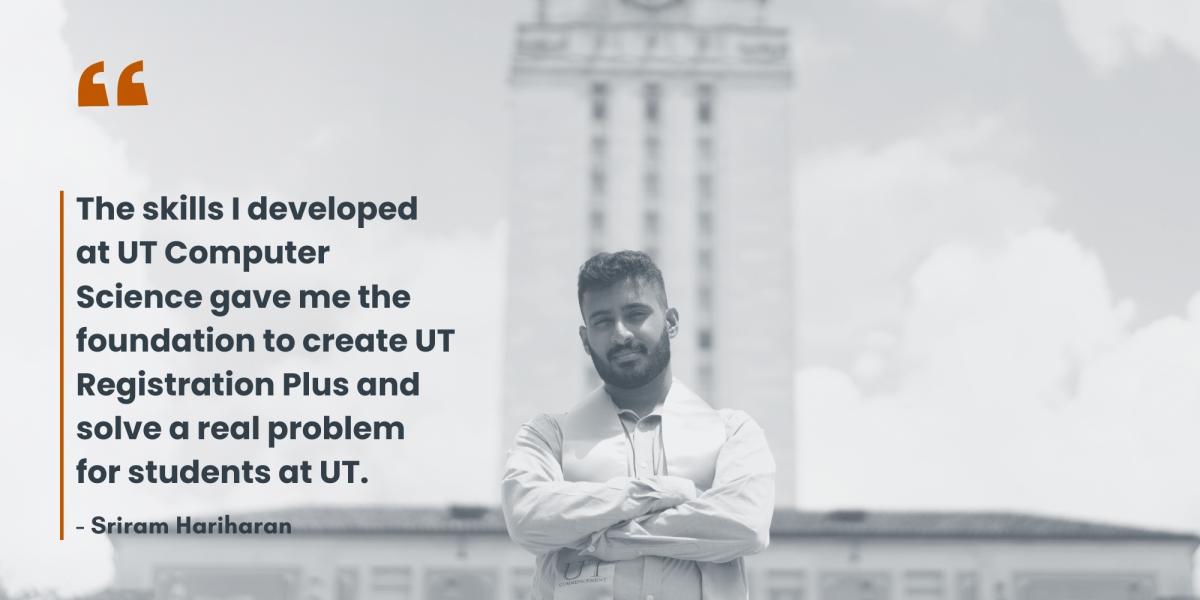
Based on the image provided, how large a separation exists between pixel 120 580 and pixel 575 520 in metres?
51.5

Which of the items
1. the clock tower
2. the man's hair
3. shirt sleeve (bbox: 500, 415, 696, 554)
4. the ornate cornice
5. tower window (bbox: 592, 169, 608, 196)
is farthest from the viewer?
the ornate cornice

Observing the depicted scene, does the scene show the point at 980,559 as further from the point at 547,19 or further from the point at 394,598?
the point at 547,19

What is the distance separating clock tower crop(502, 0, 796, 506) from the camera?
6888cm

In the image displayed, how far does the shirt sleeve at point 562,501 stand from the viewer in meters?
5.83

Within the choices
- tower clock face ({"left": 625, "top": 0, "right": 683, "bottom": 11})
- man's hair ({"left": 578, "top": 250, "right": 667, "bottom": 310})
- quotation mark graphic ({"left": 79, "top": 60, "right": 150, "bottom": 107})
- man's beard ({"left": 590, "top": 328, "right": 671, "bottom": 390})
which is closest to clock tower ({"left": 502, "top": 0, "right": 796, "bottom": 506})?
tower clock face ({"left": 625, "top": 0, "right": 683, "bottom": 11})

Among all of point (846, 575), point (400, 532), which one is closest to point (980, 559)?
point (846, 575)

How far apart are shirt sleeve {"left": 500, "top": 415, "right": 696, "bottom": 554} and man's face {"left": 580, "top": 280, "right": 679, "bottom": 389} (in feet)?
1.35

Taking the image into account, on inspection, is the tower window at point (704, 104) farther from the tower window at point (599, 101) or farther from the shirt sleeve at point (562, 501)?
the shirt sleeve at point (562, 501)

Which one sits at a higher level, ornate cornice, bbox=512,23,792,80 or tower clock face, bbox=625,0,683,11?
tower clock face, bbox=625,0,683,11

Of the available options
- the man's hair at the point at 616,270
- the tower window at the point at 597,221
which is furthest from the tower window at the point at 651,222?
the man's hair at the point at 616,270

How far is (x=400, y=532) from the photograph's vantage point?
5466cm

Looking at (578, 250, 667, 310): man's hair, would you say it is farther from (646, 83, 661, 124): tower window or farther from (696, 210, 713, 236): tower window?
(646, 83, 661, 124): tower window

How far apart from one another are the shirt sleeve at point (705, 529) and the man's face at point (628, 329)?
1.60 ft

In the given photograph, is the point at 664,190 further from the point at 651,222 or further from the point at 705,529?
the point at 705,529
